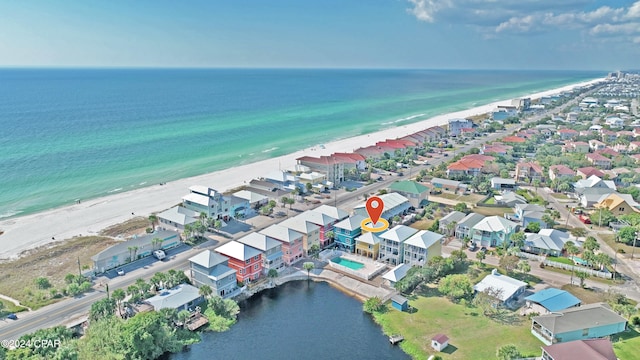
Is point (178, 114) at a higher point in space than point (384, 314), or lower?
higher

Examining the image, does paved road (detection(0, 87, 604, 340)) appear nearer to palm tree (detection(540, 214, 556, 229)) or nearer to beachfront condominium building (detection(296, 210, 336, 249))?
beachfront condominium building (detection(296, 210, 336, 249))

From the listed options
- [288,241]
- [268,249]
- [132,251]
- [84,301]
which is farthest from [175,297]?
[288,241]

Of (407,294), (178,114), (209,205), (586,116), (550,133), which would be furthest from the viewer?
(178,114)

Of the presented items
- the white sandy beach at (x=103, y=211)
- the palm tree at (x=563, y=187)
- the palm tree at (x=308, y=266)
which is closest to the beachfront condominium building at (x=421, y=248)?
the palm tree at (x=308, y=266)

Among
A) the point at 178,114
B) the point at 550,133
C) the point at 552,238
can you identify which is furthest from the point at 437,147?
the point at 178,114

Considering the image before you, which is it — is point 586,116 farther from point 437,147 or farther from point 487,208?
point 487,208

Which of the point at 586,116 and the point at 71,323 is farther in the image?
the point at 586,116
